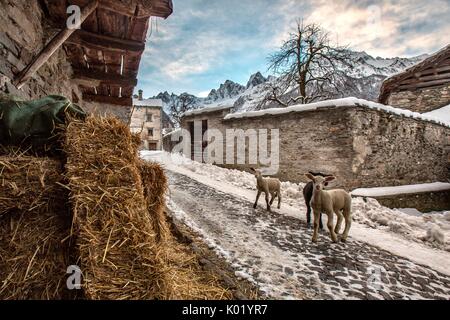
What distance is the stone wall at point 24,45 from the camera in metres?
2.74

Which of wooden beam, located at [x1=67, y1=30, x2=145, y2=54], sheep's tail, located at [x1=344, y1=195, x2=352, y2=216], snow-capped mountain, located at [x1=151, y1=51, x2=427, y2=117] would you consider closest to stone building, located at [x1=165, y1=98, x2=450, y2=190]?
sheep's tail, located at [x1=344, y1=195, x2=352, y2=216]

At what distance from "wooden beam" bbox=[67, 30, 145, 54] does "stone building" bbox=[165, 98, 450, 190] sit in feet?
23.7

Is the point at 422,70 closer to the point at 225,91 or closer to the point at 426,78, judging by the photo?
the point at 426,78

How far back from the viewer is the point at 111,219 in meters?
1.90

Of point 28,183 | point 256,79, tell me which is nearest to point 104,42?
point 28,183

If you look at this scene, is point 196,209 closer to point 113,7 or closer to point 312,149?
point 113,7

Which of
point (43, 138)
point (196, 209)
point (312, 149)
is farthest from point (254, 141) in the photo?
point (43, 138)

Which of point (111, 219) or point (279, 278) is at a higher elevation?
point (111, 219)

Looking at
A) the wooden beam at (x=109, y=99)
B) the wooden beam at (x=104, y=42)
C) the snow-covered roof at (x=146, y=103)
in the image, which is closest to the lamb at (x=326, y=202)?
the wooden beam at (x=104, y=42)

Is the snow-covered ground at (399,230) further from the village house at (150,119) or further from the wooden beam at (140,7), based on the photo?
the village house at (150,119)

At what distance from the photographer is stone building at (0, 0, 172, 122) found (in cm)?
296

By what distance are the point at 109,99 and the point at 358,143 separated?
8882mm

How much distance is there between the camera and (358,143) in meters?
8.72
